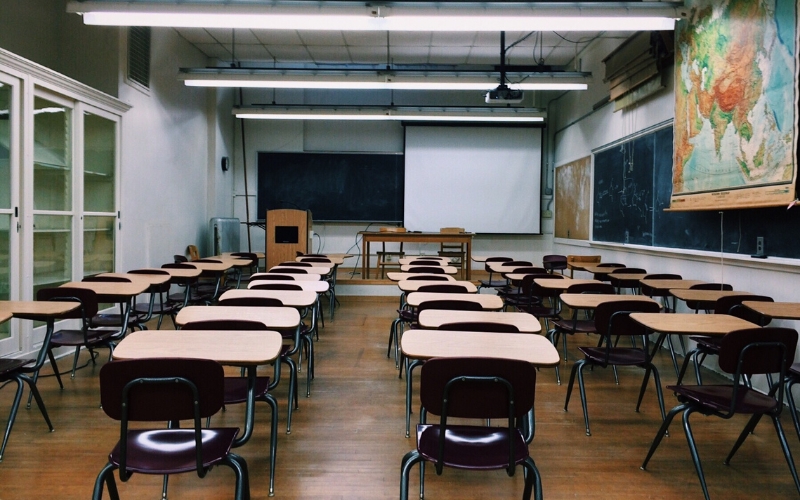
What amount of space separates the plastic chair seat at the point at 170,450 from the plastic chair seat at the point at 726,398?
6.40 feet

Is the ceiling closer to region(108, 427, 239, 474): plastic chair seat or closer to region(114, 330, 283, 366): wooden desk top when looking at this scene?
region(114, 330, 283, 366): wooden desk top

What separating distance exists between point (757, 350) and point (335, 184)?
29.9 ft

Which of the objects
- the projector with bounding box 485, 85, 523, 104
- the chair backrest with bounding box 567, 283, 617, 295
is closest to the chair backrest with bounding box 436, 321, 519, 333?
the chair backrest with bounding box 567, 283, 617, 295

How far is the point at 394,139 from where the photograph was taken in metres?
10.7

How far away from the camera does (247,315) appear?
2.67 metres

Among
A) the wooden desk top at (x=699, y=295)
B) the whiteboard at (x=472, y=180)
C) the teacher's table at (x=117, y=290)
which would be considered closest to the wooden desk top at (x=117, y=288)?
the teacher's table at (x=117, y=290)

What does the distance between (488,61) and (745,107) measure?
19.7 feet

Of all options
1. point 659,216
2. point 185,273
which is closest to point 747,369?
point 659,216

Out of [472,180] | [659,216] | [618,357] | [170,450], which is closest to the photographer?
[170,450]

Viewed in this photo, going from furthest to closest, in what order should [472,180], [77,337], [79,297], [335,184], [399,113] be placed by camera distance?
[335,184] → [472,180] → [399,113] → [77,337] → [79,297]

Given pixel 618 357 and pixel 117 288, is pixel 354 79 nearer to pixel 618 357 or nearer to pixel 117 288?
pixel 117 288

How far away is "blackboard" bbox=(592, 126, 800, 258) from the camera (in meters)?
3.90

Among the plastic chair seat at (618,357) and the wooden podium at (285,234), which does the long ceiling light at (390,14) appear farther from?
the wooden podium at (285,234)

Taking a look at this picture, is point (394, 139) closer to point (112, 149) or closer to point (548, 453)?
point (112, 149)
